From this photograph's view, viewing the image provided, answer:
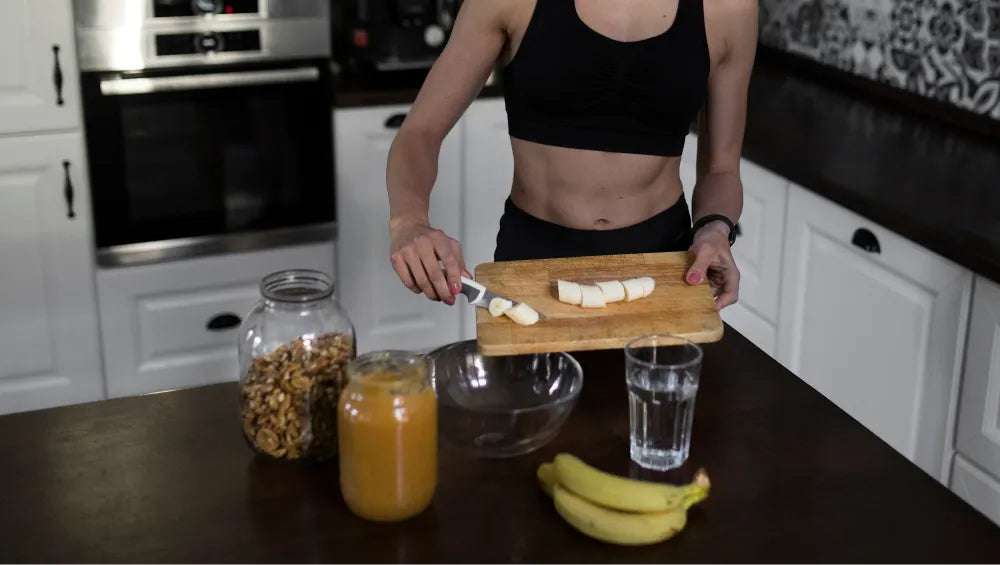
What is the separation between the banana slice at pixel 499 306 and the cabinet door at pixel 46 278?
1.70 metres

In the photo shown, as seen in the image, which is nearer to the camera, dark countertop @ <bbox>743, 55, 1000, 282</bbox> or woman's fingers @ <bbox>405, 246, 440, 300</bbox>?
woman's fingers @ <bbox>405, 246, 440, 300</bbox>

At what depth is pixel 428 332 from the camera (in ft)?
10.6

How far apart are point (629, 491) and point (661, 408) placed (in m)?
0.15

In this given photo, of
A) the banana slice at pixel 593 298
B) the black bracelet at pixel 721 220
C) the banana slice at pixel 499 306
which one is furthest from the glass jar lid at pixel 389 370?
the black bracelet at pixel 721 220

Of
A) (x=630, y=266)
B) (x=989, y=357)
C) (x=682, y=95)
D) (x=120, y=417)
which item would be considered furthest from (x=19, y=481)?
(x=989, y=357)

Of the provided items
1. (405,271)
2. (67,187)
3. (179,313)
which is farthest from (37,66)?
(405,271)

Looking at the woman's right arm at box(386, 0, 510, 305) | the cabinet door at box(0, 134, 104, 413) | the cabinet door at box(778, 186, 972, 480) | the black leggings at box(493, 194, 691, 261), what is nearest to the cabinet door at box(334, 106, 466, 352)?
the cabinet door at box(0, 134, 104, 413)

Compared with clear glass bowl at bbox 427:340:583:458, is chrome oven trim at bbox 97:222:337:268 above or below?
below

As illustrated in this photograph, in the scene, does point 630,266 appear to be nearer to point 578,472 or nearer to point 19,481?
point 578,472

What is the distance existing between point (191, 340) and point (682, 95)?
5.46 feet

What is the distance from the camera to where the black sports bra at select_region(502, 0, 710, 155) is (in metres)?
1.74

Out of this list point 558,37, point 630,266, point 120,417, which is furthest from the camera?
point 558,37

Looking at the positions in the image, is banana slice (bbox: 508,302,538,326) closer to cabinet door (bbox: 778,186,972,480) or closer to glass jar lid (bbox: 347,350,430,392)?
glass jar lid (bbox: 347,350,430,392)

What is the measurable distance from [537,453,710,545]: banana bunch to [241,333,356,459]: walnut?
254 millimetres
